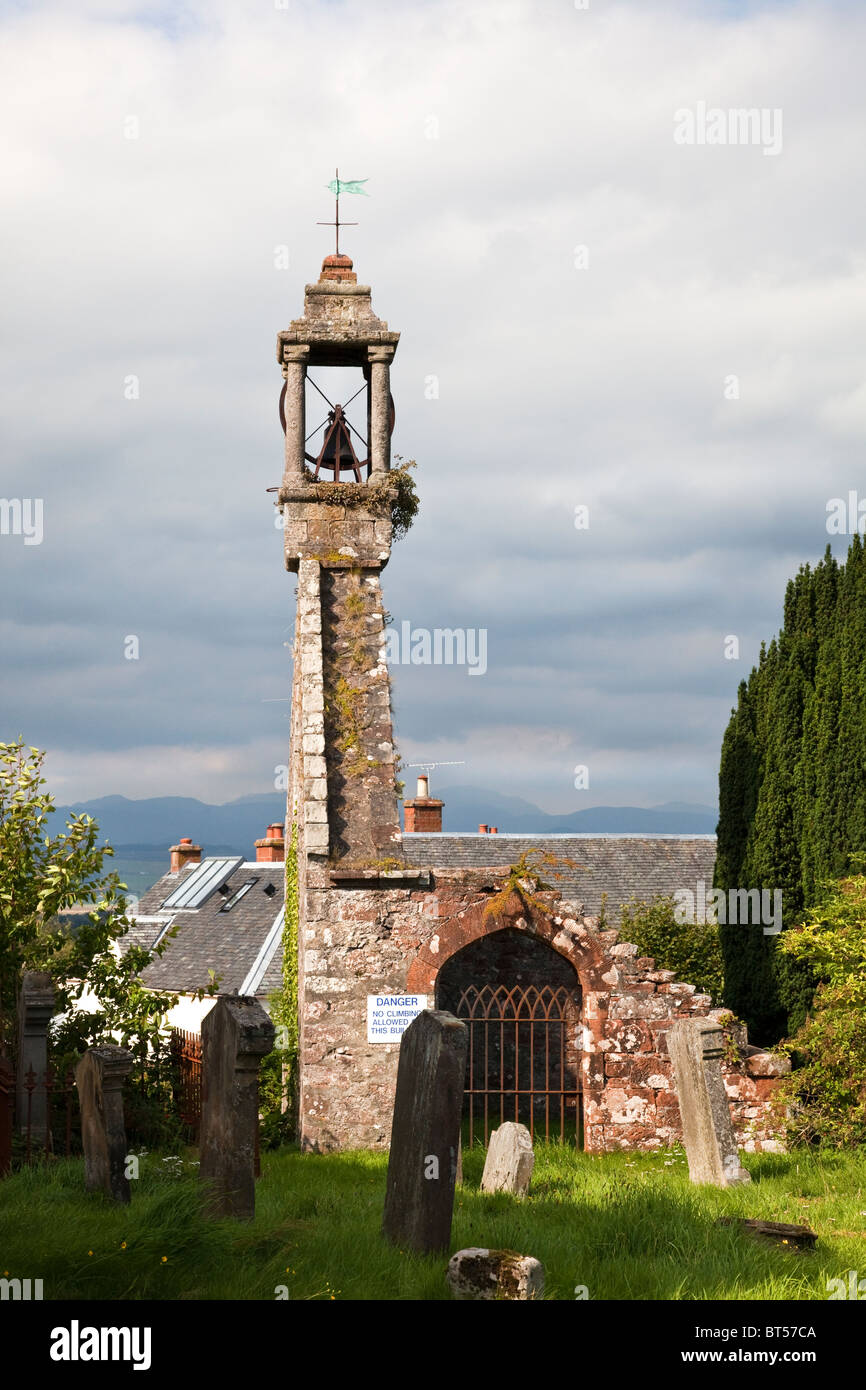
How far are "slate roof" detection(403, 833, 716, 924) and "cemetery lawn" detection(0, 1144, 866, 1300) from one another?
58.7 feet

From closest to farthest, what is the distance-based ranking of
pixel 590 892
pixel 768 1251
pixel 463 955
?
1. pixel 768 1251
2. pixel 463 955
3. pixel 590 892

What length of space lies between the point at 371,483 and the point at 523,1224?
36.6ft

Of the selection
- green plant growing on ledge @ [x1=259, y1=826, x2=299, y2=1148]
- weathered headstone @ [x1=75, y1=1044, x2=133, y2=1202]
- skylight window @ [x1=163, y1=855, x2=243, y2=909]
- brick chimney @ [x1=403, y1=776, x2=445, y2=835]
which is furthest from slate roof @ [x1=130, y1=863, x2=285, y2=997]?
weathered headstone @ [x1=75, y1=1044, x2=133, y2=1202]

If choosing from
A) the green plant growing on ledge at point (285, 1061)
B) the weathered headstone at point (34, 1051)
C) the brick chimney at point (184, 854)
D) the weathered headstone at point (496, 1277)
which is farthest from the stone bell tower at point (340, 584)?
the brick chimney at point (184, 854)

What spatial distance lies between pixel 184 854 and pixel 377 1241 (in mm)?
34893

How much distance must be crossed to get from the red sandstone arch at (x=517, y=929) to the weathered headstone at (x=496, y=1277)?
789 centimetres

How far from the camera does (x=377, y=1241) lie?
773cm

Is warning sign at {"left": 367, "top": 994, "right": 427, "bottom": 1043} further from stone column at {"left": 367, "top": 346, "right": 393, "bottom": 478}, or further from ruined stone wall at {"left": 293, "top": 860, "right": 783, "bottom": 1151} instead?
stone column at {"left": 367, "top": 346, "right": 393, "bottom": 478}

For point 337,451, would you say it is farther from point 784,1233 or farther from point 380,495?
point 784,1233

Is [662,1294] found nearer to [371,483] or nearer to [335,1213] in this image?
[335,1213]

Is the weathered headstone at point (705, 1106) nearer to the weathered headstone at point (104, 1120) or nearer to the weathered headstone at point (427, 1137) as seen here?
the weathered headstone at point (427, 1137)

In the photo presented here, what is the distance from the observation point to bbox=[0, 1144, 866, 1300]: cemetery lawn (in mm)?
6617

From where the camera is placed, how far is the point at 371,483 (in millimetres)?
17281
